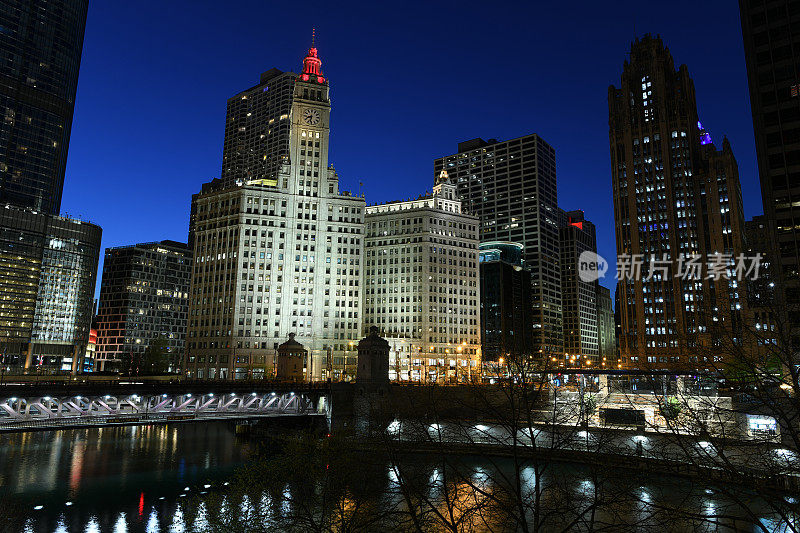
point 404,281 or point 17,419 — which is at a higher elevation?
point 404,281

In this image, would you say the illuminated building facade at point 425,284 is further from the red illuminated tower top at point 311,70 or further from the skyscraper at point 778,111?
the skyscraper at point 778,111

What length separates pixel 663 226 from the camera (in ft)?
628

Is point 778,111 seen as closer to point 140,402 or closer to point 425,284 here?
point 425,284

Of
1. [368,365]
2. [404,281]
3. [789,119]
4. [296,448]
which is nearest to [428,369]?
[404,281]

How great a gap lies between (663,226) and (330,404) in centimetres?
13923

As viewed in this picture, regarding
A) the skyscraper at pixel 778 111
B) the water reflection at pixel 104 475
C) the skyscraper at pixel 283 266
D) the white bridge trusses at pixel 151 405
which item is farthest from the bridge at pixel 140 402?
the skyscraper at pixel 778 111

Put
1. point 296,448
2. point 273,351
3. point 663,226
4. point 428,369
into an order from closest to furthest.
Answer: point 296,448
point 273,351
point 428,369
point 663,226

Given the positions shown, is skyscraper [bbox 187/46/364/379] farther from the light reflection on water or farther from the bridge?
the bridge

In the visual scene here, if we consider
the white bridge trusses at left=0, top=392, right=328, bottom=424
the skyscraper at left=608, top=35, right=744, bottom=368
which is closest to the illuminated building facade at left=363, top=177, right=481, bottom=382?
the skyscraper at left=608, top=35, right=744, bottom=368

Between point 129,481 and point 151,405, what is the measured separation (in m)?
28.6

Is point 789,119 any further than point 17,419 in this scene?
Yes

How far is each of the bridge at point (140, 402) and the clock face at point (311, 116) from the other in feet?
312

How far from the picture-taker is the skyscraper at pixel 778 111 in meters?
91.0

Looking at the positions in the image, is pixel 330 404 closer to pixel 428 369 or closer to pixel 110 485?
pixel 110 485
